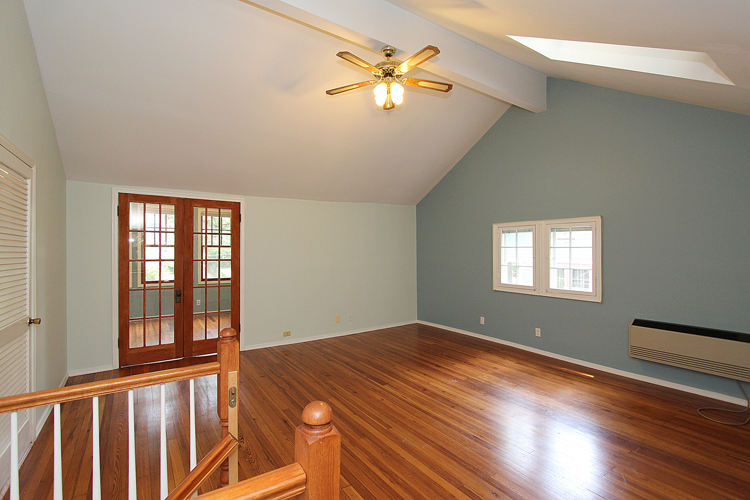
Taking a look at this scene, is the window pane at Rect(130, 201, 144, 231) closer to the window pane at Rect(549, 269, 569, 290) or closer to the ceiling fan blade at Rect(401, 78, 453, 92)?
the ceiling fan blade at Rect(401, 78, 453, 92)

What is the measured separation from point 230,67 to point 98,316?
342cm

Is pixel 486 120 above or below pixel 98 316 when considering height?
above

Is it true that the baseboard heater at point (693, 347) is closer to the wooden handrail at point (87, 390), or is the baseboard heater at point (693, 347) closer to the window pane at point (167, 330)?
the wooden handrail at point (87, 390)

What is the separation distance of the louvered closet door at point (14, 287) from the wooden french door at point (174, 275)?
1.94 meters

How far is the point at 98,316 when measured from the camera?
452 centimetres

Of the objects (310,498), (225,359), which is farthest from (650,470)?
(225,359)

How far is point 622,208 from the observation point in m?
4.26

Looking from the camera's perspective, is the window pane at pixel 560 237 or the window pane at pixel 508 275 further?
the window pane at pixel 508 275

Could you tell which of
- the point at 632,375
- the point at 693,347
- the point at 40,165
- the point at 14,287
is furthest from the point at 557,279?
the point at 40,165

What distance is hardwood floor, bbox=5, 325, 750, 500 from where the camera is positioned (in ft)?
7.79

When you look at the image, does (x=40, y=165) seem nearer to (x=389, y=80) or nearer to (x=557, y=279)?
(x=389, y=80)

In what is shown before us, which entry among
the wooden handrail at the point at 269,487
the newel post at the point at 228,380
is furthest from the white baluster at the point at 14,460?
the wooden handrail at the point at 269,487

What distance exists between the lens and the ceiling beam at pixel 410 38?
2.81 metres

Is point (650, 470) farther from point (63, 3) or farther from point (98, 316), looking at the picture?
point (98, 316)
